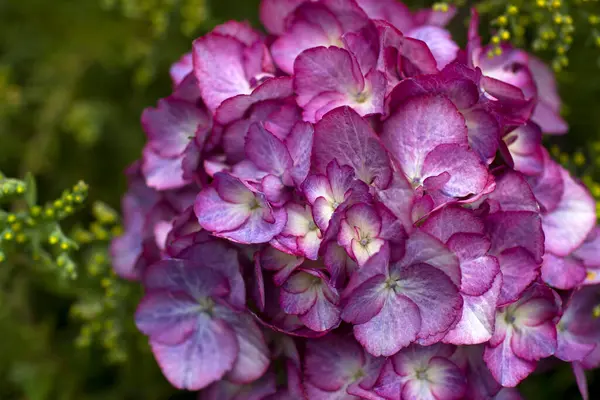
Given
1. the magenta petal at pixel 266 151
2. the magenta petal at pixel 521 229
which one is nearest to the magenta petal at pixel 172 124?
the magenta petal at pixel 266 151

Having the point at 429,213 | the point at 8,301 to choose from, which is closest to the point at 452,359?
the point at 429,213

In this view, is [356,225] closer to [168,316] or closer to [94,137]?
[168,316]

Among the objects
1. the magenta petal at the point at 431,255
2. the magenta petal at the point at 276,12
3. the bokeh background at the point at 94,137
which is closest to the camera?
the magenta petal at the point at 431,255

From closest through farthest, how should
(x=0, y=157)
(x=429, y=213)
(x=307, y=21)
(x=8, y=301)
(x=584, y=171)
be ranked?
(x=429, y=213)
(x=307, y=21)
(x=584, y=171)
(x=8, y=301)
(x=0, y=157)

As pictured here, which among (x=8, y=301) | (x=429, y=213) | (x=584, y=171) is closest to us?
(x=429, y=213)

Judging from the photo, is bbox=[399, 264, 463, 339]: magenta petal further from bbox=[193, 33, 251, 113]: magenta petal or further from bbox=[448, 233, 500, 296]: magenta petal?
bbox=[193, 33, 251, 113]: magenta petal

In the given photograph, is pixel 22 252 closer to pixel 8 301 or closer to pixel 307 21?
pixel 8 301

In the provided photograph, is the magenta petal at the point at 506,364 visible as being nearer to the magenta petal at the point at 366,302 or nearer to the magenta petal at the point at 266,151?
the magenta petal at the point at 366,302

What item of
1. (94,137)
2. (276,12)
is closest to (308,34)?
(276,12)
